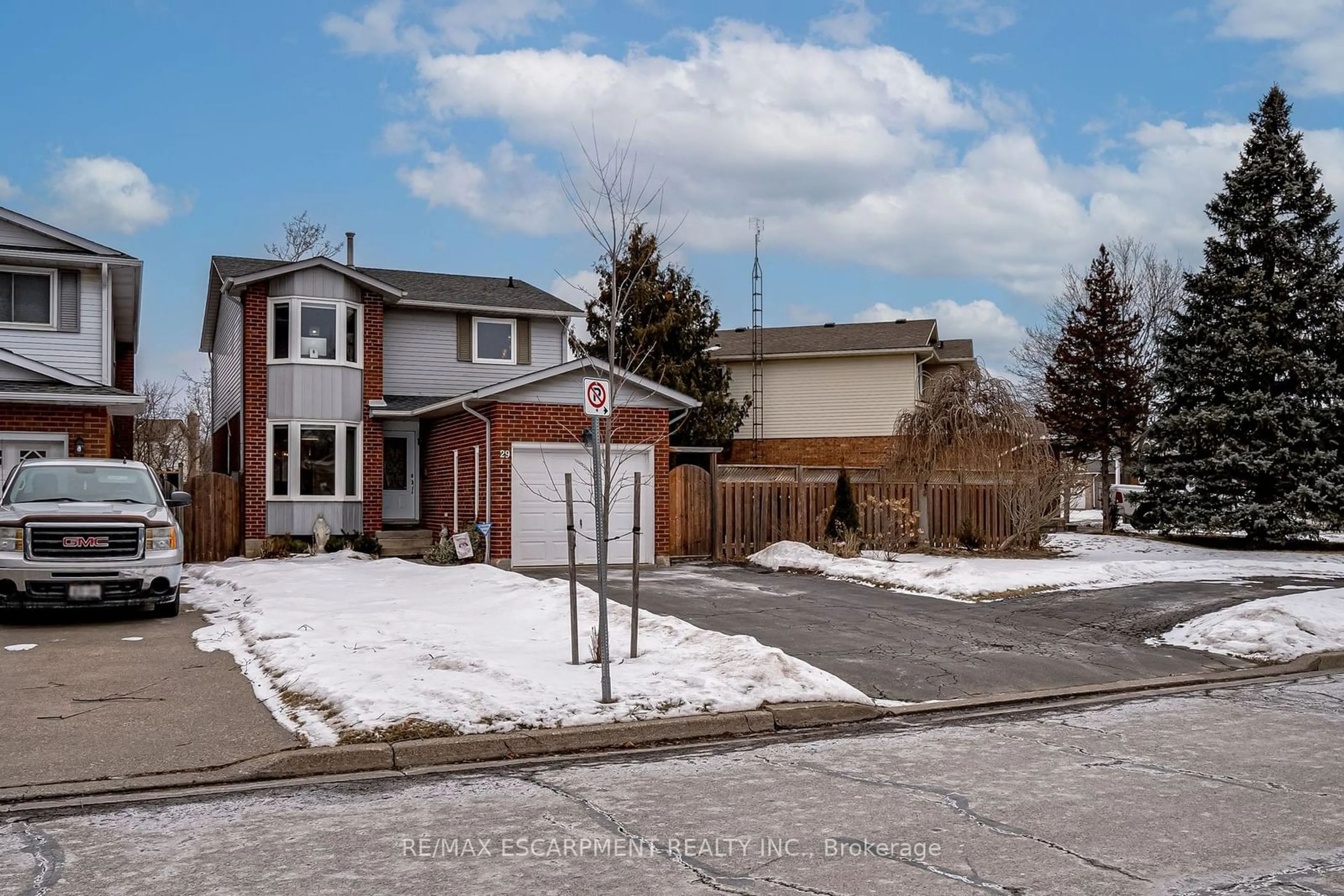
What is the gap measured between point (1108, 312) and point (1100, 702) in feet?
86.9

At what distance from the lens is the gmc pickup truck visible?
40.8 feet

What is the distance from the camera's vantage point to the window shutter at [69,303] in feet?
70.3

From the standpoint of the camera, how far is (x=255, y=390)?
22.5 meters

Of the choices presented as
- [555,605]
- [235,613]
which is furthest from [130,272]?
[555,605]

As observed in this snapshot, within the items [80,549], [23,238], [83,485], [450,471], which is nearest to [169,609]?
[80,549]

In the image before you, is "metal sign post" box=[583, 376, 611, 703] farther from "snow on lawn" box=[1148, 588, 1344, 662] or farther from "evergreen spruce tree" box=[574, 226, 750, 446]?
"evergreen spruce tree" box=[574, 226, 750, 446]

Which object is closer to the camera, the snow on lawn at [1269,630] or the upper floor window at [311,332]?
the snow on lawn at [1269,630]

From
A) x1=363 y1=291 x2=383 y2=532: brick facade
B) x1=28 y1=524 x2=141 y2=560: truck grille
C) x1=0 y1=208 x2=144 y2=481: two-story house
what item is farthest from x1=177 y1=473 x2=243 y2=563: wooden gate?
x1=28 y1=524 x2=141 y2=560: truck grille

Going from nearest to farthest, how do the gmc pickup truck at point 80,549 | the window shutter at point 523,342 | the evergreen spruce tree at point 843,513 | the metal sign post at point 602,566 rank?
1. the metal sign post at point 602,566
2. the gmc pickup truck at point 80,549
3. the evergreen spruce tree at point 843,513
4. the window shutter at point 523,342

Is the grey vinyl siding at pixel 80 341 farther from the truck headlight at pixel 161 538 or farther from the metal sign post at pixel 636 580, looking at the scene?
the metal sign post at pixel 636 580

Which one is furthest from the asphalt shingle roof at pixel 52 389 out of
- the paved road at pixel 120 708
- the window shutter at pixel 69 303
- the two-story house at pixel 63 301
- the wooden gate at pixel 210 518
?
the paved road at pixel 120 708

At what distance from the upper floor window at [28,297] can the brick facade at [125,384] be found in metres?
7.33

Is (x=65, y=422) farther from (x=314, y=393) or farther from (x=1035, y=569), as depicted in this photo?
(x=1035, y=569)

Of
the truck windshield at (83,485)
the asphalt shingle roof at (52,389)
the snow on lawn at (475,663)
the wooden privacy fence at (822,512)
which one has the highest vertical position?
the asphalt shingle roof at (52,389)
